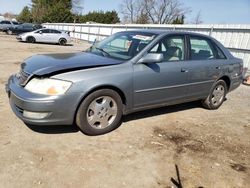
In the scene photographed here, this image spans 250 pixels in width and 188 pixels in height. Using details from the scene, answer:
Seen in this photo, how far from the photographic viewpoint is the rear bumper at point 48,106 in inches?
159

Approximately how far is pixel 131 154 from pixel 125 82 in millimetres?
1140

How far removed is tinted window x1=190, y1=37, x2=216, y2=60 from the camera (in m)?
5.80

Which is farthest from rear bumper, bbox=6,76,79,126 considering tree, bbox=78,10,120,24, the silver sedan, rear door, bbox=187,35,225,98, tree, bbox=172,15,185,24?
tree, bbox=78,10,120,24

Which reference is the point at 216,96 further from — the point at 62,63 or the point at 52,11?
the point at 52,11

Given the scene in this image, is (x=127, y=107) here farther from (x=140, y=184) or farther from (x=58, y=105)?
(x=140, y=184)

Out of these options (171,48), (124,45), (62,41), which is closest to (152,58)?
(124,45)

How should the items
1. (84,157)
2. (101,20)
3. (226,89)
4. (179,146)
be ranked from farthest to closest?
(101,20) < (226,89) < (179,146) < (84,157)

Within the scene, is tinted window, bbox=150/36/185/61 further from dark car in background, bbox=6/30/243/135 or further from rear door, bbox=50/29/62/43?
rear door, bbox=50/29/62/43

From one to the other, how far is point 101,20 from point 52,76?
55836 millimetres

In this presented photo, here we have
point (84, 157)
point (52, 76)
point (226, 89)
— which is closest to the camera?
point (84, 157)

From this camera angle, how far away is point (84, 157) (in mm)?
3877

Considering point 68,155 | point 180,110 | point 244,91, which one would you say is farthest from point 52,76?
point 244,91

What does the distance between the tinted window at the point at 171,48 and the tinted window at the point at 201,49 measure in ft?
0.90

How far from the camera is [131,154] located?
13.4ft
